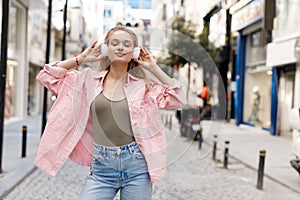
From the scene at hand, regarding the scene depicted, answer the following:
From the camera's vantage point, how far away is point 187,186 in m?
7.07

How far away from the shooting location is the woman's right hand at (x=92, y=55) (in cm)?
269

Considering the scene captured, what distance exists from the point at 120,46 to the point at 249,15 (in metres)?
19.0

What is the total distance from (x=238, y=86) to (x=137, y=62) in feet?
71.0

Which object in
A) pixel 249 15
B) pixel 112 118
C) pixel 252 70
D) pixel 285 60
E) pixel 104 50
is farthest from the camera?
pixel 252 70

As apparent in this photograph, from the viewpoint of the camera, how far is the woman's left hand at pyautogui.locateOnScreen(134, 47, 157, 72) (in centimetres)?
267

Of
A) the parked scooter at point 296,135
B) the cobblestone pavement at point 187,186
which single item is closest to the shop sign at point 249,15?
the cobblestone pavement at point 187,186

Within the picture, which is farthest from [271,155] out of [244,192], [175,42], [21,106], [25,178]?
[21,106]

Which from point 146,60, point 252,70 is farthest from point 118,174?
point 252,70

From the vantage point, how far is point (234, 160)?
10.8m

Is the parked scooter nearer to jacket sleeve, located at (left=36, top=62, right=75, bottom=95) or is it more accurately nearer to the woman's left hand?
the woman's left hand

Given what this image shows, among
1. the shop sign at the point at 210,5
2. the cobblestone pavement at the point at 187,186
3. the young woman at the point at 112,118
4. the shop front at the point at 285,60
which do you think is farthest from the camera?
the shop front at the point at 285,60

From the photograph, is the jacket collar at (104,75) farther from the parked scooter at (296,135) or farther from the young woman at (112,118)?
the parked scooter at (296,135)

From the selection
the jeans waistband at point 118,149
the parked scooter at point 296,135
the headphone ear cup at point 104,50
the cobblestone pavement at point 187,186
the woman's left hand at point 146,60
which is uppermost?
the headphone ear cup at point 104,50

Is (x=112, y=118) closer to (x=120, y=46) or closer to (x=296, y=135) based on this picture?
(x=120, y=46)
